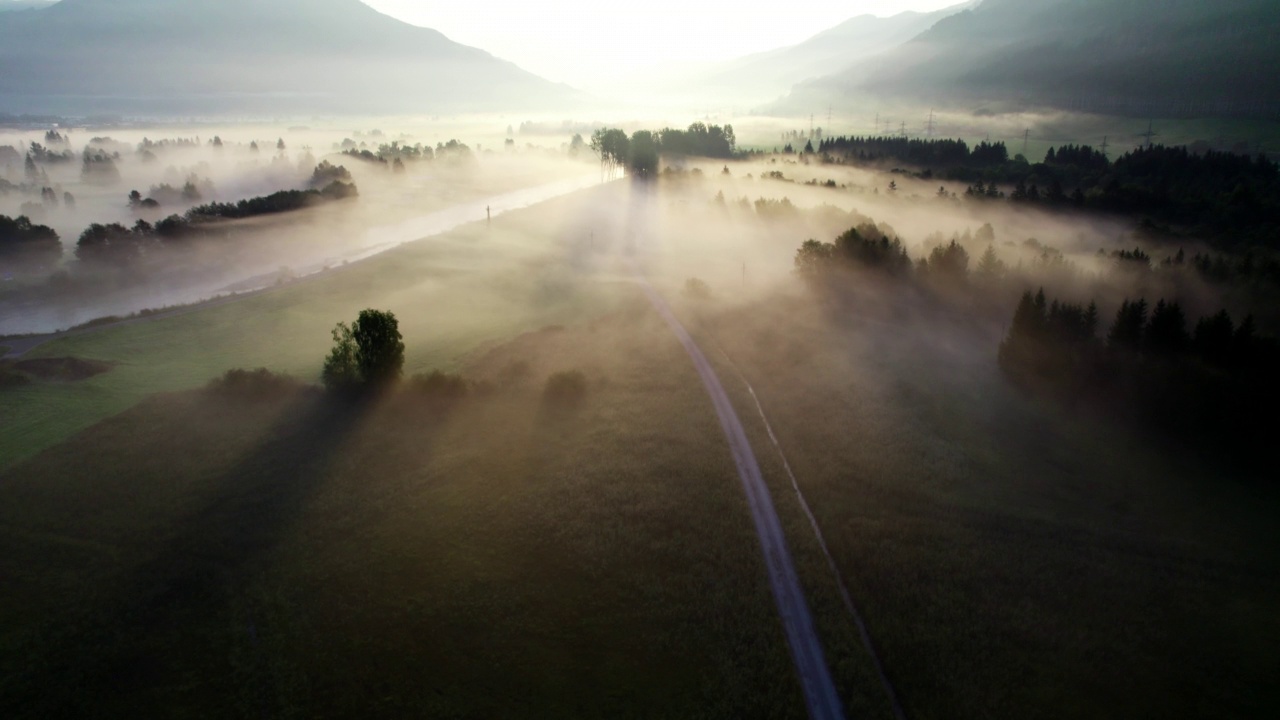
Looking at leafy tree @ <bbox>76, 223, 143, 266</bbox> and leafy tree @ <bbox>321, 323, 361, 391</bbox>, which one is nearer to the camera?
leafy tree @ <bbox>321, 323, 361, 391</bbox>

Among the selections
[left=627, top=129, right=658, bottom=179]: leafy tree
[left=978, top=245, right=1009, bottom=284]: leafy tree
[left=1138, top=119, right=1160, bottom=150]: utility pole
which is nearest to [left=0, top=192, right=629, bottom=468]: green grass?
[left=978, top=245, right=1009, bottom=284]: leafy tree

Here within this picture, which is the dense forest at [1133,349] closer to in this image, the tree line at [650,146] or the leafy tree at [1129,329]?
the leafy tree at [1129,329]

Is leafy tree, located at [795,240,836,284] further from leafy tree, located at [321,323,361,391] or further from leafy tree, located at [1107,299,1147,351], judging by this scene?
leafy tree, located at [321,323,361,391]

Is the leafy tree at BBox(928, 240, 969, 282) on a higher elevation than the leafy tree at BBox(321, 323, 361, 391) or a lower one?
higher

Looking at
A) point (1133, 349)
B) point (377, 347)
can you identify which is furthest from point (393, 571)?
point (1133, 349)

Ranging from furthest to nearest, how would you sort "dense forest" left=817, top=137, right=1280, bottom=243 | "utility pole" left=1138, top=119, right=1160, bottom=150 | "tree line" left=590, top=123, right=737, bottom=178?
"tree line" left=590, top=123, right=737, bottom=178 → "utility pole" left=1138, top=119, right=1160, bottom=150 → "dense forest" left=817, top=137, right=1280, bottom=243

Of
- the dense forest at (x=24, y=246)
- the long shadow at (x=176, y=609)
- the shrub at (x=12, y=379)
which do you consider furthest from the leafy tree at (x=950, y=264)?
the dense forest at (x=24, y=246)
